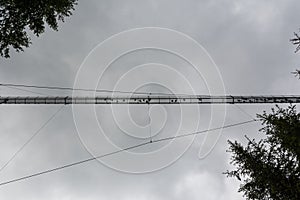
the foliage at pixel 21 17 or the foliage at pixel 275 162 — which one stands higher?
the foliage at pixel 21 17

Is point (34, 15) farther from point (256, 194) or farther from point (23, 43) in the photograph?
point (256, 194)

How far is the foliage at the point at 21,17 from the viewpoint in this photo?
1752cm

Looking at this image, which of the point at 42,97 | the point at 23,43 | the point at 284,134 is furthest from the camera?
the point at 42,97

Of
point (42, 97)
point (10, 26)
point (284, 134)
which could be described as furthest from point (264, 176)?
point (42, 97)

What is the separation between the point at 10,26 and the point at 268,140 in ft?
50.1

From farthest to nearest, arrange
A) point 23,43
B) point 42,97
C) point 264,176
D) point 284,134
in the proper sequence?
point 42,97, point 23,43, point 264,176, point 284,134

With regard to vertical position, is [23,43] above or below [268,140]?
above

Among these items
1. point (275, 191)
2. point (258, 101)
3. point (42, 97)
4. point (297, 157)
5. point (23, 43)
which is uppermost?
point (42, 97)

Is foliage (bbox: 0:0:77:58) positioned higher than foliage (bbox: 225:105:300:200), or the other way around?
foliage (bbox: 0:0:77:58)

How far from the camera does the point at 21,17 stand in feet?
59.3

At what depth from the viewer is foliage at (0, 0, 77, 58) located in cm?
1752

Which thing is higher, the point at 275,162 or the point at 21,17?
the point at 21,17

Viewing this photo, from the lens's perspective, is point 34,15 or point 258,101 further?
point 258,101

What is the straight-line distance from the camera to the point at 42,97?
127ft
